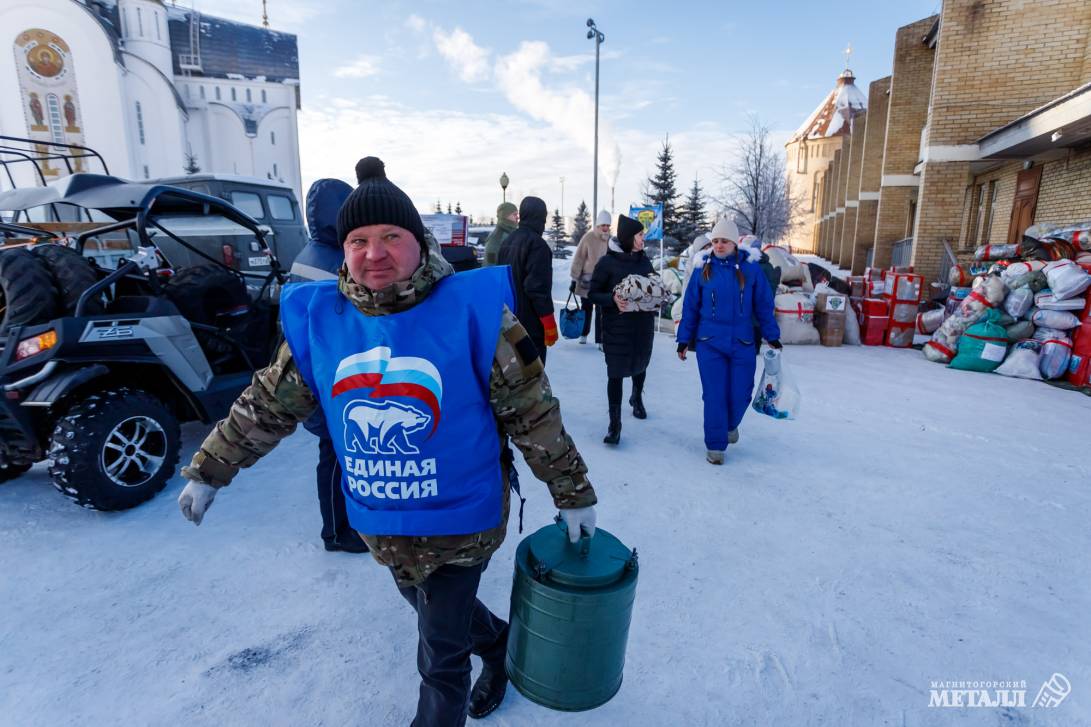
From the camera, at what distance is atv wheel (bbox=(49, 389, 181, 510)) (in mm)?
3133

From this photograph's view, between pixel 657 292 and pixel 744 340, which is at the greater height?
pixel 657 292

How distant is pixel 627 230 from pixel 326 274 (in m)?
2.65

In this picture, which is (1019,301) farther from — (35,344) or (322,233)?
(35,344)

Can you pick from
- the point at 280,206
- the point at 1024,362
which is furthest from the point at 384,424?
the point at 280,206

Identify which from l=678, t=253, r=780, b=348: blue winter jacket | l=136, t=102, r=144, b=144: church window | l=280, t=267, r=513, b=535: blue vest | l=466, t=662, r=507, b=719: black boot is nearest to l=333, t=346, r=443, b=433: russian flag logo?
l=280, t=267, r=513, b=535: blue vest

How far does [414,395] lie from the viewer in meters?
1.48

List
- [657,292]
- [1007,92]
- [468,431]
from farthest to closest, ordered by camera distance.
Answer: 1. [1007,92]
2. [657,292]
3. [468,431]

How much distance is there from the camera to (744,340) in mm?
4211

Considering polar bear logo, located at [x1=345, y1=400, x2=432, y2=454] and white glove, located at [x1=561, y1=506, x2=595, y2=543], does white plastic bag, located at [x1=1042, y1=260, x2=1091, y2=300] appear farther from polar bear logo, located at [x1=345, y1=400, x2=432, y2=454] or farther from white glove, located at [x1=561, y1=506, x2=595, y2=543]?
polar bear logo, located at [x1=345, y1=400, x2=432, y2=454]

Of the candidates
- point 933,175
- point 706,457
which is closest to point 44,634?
point 706,457

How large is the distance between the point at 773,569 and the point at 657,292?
2302mm

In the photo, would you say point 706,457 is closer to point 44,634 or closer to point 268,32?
point 44,634

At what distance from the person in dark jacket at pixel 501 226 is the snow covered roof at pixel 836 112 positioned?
4608 cm

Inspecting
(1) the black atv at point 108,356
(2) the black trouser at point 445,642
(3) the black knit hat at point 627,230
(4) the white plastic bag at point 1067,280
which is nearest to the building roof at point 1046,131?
(4) the white plastic bag at point 1067,280
